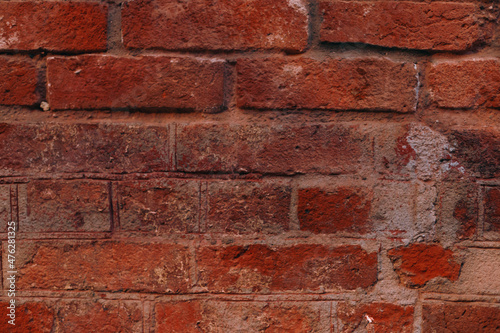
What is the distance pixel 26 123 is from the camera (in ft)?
2.52

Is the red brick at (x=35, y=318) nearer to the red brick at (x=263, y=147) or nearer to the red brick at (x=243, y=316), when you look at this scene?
the red brick at (x=243, y=316)

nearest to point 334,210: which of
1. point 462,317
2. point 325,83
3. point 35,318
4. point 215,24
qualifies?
point 325,83

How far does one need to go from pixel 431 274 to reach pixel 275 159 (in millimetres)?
482

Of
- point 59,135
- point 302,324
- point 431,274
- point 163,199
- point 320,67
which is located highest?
point 320,67

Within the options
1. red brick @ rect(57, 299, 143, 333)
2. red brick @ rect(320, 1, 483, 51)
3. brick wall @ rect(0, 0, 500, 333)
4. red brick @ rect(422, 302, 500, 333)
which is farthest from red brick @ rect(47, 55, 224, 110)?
red brick @ rect(422, 302, 500, 333)

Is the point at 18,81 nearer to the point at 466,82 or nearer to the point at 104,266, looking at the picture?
the point at 104,266

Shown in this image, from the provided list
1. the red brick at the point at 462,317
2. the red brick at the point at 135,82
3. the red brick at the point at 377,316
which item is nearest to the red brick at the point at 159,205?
the red brick at the point at 135,82

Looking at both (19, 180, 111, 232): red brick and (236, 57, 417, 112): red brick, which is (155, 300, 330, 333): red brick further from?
(236, 57, 417, 112): red brick

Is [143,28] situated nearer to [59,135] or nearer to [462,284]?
[59,135]

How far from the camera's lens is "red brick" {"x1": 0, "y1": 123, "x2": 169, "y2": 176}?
30.2 inches

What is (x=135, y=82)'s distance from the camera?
75 centimetres

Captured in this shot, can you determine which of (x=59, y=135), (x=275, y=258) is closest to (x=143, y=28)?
(x=59, y=135)

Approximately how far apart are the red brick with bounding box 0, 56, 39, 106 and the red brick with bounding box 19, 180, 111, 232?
0.67ft

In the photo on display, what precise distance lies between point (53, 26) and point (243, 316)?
32.7 inches
